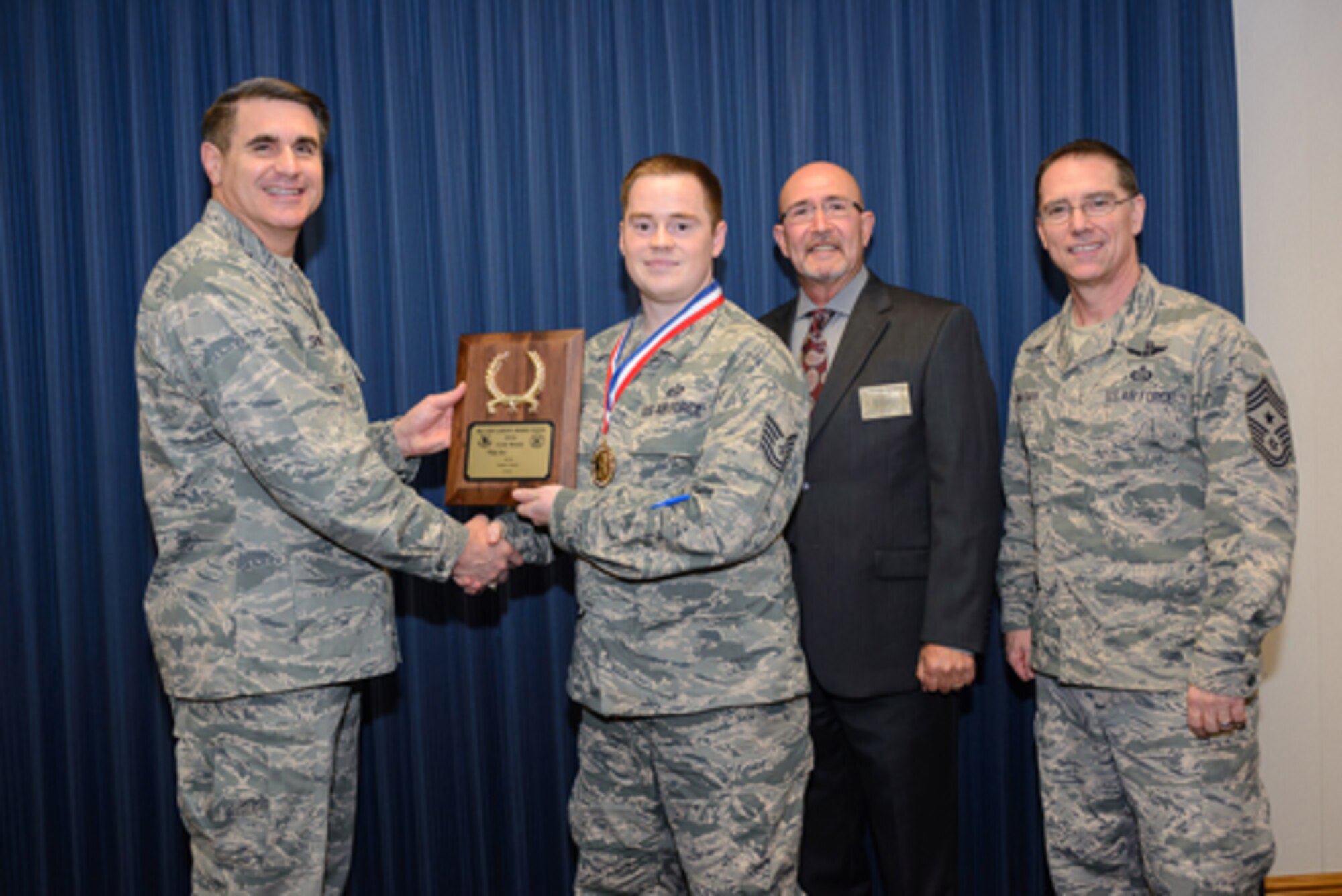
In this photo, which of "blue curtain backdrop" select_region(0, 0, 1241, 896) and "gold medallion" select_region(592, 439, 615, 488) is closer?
"gold medallion" select_region(592, 439, 615, 488)

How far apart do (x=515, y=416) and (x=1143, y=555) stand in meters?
1.37

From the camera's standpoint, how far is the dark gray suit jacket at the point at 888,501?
2230mm

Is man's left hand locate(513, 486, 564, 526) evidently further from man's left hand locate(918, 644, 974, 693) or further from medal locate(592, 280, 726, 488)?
man's left hand locate(918, 644, 974, 693)

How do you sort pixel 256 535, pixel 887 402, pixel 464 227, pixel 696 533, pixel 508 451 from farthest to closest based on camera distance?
pixel 464 227
pixel 887 402
pixel 508 451
pixel 256 535
pixel 696 533

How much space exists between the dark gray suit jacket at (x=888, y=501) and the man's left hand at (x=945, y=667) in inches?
2.1

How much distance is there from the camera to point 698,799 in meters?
1.83

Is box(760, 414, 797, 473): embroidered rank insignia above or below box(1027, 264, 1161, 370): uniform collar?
below

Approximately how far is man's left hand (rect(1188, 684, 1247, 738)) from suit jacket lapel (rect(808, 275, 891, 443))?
3.13ft

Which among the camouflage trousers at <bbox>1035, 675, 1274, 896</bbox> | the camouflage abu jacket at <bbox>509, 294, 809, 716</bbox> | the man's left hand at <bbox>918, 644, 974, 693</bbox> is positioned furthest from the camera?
the man's left hand at <bbox>918, 644, 974, 693</bbox>

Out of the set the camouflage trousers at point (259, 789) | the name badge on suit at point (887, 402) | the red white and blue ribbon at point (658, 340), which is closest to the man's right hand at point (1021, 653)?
the name badge on suit at point (887, 402)

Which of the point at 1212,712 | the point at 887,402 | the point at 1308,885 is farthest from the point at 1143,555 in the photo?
the point at 1308,885

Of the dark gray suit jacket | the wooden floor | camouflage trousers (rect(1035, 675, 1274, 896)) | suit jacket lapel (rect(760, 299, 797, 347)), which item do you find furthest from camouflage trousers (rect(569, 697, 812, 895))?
the wooden floor

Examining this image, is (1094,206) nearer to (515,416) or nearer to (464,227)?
(515,416)

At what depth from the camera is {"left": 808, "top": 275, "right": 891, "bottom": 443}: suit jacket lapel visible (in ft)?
7.47
